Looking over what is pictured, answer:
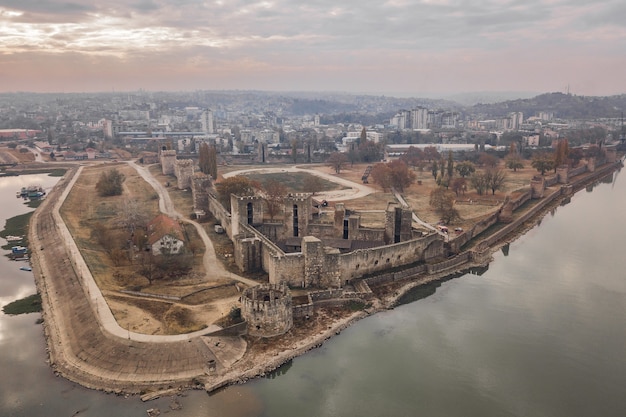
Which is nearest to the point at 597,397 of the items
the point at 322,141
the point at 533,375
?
the point at 533,375

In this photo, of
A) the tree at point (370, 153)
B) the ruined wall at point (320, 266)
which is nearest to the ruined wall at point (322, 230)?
the ruined wall at point (320, 266)

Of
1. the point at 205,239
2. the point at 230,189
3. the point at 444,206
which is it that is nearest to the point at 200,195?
the point at 230,189

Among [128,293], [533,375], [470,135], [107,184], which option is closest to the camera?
[533,375]

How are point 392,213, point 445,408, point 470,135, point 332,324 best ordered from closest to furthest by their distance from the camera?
point 445,408
point 332,324
point 392,213
point 470,135

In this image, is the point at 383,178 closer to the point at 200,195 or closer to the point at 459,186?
the point at 459,186

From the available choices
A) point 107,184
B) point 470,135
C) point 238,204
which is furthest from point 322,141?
point 238,204

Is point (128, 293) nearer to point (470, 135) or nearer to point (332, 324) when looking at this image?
point (332, 324)

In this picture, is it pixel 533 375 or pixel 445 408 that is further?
pixel 533 375

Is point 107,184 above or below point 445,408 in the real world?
above
